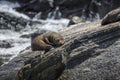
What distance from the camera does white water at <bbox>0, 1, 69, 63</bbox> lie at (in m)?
17.2

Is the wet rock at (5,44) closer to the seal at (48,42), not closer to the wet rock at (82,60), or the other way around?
the seal at (48,42)

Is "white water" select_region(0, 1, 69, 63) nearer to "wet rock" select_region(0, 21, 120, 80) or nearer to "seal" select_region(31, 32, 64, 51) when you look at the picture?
"seal" select_region(31, 32, 64, 51)

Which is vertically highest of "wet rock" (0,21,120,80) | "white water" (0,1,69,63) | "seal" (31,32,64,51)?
"wet rock" (0,21,120,80)

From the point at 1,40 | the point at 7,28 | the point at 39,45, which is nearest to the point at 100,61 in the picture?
the point at 39,45

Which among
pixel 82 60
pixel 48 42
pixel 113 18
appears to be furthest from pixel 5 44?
pixel 82 60

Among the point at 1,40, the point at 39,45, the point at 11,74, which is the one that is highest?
the point at 39,45

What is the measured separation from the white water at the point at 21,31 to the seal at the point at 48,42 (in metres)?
5.35

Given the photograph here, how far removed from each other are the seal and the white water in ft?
17.6

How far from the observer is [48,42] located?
33.5ft

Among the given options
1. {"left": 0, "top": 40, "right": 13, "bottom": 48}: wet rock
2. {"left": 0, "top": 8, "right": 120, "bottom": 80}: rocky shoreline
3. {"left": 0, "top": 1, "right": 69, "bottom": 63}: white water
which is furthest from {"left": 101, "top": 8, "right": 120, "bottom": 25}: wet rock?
{"left": 0, "top": 40, "right": 13, "bottom": 48}: wet rock

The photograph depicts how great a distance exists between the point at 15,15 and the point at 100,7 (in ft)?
18.0

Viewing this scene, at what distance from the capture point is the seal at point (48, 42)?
32.0 ft

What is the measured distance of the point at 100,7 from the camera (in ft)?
80.8

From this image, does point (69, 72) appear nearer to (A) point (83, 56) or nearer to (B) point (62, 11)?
(A) point (83, 56)
